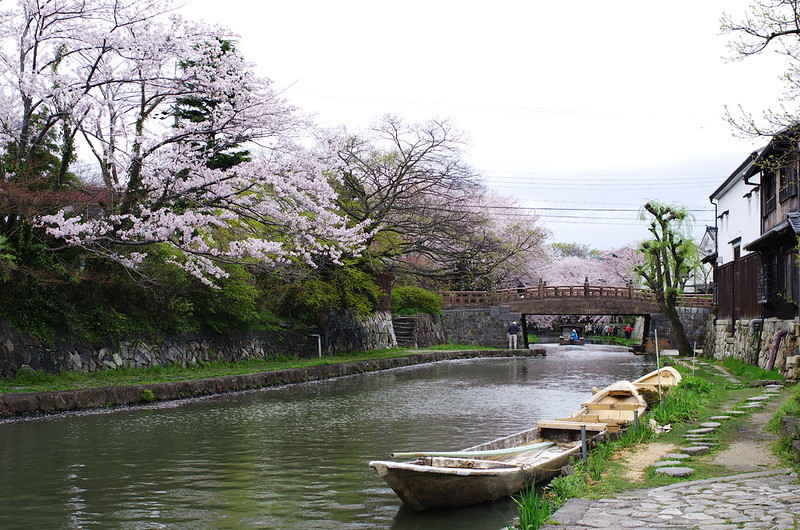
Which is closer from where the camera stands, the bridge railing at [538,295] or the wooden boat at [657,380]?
the wooden boat at [657,380]

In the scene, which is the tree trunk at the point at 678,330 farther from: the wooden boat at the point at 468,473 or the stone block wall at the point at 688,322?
the wooden boat at the point at 468,473

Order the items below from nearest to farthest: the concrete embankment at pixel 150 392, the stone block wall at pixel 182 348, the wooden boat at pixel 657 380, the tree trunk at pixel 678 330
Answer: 1. the concrete embankment at pixel 150 392
2. the wooden boat at pixel 657 380
3. the stone block wall at pixel 182 348
4. the tree trunk at pixel 678 330

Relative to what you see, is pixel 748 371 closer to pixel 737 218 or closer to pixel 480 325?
pixel 737 218

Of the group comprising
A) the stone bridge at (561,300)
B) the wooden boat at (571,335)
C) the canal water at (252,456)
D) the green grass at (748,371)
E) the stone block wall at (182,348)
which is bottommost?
the wooden boat at (571,335)

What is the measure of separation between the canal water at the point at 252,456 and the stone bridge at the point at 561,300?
24.5 metres

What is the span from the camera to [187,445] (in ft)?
37.2

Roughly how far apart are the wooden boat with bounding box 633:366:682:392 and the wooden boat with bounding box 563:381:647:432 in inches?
59.8

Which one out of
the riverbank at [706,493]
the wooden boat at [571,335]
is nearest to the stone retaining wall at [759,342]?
the riverbank at [706,493]

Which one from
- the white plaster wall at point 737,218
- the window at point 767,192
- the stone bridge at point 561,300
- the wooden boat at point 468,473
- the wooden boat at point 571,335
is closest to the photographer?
the wooden boat at point 468,473

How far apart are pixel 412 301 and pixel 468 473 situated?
34.0m

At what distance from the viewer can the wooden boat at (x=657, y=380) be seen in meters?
13.8

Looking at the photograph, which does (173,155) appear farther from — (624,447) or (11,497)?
(624,447)

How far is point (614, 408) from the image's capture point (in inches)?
455

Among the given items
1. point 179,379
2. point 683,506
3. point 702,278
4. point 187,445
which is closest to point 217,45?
point 179,379
